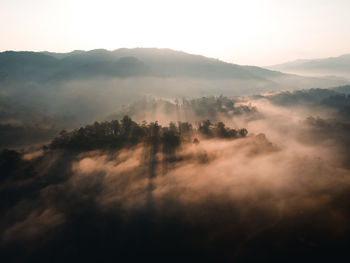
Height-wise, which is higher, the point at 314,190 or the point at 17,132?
the point at 314,190

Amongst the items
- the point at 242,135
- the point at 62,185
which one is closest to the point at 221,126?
the point at 242,135

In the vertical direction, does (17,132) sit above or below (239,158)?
below

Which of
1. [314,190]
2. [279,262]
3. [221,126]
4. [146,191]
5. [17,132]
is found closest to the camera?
[279,262]

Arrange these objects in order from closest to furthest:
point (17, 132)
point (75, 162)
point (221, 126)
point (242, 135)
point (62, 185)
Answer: point (62, 185), point (75, 162), point (242, 135), point (221, 126), point (17, 132)

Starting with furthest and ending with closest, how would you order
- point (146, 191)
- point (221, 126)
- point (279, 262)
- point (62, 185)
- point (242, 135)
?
point (221, 126) → point (242, 135) → point (62, 185) → point (146, 191) → point (279, 262)

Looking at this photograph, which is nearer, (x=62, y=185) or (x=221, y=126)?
(x=62, y=185)

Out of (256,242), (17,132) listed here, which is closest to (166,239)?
(256,242)

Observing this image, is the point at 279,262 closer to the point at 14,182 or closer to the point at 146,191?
the point at 146,191

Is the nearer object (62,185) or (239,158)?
(62,185)

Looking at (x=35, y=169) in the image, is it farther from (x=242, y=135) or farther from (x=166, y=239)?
(x=242, y=135)
